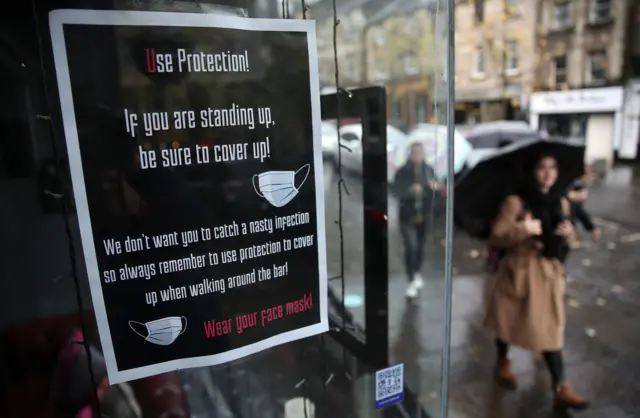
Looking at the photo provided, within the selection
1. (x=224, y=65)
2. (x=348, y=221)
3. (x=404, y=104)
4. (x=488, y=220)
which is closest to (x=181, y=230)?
(x=224, y=65)

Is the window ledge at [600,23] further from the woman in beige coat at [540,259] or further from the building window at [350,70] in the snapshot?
the building window at [350,70]

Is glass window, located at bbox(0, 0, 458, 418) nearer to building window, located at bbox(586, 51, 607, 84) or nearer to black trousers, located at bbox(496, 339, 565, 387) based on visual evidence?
black trousers, located at bbox(496, 339, 565, 387)

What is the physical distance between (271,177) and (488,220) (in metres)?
2.74

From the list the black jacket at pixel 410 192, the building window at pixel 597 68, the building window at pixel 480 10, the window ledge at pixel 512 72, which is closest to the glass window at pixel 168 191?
the black jacket at pixel 410 192

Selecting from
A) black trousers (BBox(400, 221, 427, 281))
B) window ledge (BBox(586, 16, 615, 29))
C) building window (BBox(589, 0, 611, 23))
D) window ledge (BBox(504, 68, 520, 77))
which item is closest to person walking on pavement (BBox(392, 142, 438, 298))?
black trousers (BBox(400, 221, 427, 281))

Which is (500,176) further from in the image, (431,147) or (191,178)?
(191,178)

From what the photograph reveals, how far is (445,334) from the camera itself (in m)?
1.73

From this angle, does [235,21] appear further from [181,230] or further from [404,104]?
[404,104]

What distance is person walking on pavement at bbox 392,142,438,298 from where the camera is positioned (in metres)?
1.83

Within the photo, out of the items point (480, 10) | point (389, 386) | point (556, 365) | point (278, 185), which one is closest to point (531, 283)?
point (556, 365)

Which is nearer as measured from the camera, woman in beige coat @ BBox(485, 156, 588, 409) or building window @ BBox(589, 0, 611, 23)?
woman in beige coat @ BBox(485, 156, 588, 409)

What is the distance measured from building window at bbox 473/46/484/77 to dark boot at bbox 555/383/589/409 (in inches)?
678

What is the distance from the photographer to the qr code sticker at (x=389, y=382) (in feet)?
5.37

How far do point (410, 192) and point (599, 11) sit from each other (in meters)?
19.3
